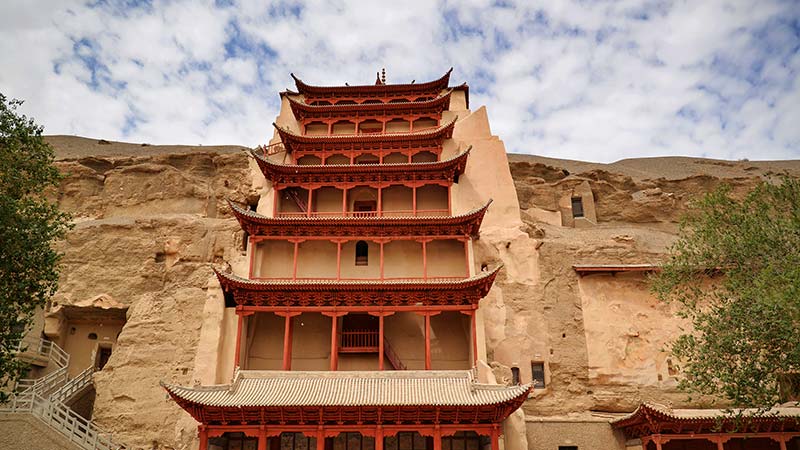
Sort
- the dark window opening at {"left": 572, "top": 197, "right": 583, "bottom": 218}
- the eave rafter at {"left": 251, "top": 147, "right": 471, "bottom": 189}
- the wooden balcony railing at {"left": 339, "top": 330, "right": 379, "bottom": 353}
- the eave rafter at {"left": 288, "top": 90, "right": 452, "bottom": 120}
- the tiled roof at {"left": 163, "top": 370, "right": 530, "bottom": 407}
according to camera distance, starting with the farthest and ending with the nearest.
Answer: the dark window opening at {"left": 572, "top": 197, "right": 583, "bottom": 218}, the eave rafter at {"left": 288, "top": 90, "right": 452, "bottom": 120}, the eave rafter at {"left": 251, "top": 147, "right": 471, "bottom": 189}, the wooden balcony railing at {"left": 339, "top": 330, "right": 379, "bottom": 353}, the tiled roof at {"left": 163, "top": 370, "right": 530, "bottom": 407}

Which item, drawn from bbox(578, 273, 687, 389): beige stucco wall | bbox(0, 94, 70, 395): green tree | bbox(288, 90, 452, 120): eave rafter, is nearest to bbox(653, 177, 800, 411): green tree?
bbox(578, 273, 687, 389): beige stucco wall

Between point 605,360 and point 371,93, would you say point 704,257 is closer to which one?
point 605,360

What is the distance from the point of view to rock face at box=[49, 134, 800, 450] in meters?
20.9

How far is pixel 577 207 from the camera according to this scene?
1173 inches

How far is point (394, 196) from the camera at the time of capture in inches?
985

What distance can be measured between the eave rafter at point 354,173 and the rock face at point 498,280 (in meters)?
2.03

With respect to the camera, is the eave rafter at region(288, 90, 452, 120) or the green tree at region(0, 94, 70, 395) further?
the eave rafter at region(288, 90, 452, 120)

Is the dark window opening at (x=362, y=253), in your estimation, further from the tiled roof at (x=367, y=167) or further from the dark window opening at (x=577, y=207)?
the dark window opening at (x=577, y=207)

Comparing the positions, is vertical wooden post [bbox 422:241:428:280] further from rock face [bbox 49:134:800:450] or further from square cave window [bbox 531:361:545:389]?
square cave window [bbox 531:361:545:389]

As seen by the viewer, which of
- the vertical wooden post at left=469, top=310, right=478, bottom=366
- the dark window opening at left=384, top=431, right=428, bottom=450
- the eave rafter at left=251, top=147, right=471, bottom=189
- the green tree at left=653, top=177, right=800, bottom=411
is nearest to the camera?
the green tree at left=653, top=177, right=800, bottom=411

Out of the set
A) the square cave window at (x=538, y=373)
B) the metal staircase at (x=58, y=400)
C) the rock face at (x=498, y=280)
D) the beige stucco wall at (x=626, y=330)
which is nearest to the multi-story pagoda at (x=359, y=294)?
the rock face at (x=498, y=280)

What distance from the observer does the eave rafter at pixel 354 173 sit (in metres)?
23.4

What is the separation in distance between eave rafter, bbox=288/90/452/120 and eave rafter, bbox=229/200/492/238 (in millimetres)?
7433

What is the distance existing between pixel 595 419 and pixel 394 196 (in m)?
11.8
